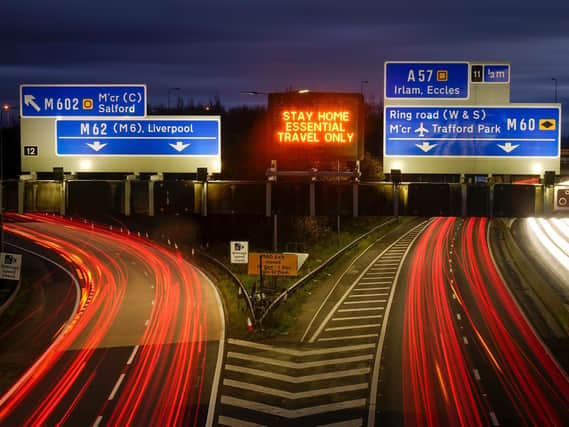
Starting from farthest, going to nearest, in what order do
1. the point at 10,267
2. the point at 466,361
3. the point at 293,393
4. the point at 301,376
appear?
1. the point at 10,267
2. the point at 466,361
3. the point at 301,376
4. the point at 293,393

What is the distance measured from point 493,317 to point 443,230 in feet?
157

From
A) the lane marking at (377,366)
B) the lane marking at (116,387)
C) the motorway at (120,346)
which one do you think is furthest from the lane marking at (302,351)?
the lane marking at (116,387)

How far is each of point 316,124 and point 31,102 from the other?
391 inches

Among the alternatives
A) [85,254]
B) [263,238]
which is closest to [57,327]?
[85,254]

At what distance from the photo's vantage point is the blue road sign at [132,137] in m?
29.8

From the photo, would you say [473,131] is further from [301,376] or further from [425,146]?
[301,376]

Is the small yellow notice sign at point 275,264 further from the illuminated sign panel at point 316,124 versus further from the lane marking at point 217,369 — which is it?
the illuminated sign panel at point 316,124

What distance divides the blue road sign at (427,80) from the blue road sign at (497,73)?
66 cm

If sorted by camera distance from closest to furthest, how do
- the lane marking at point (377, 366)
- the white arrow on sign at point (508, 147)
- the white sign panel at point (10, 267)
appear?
the lane marking at point (377, 366), the white arrow on sign at point (508, 147), the white sign panel at point (10, 267)

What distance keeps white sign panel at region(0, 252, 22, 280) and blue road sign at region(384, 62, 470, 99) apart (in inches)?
996

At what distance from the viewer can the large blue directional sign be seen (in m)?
28.1

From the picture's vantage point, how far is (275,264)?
45719 mm

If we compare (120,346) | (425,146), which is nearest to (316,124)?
(425,146)

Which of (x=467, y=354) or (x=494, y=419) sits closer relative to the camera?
(x=494, y=419)
